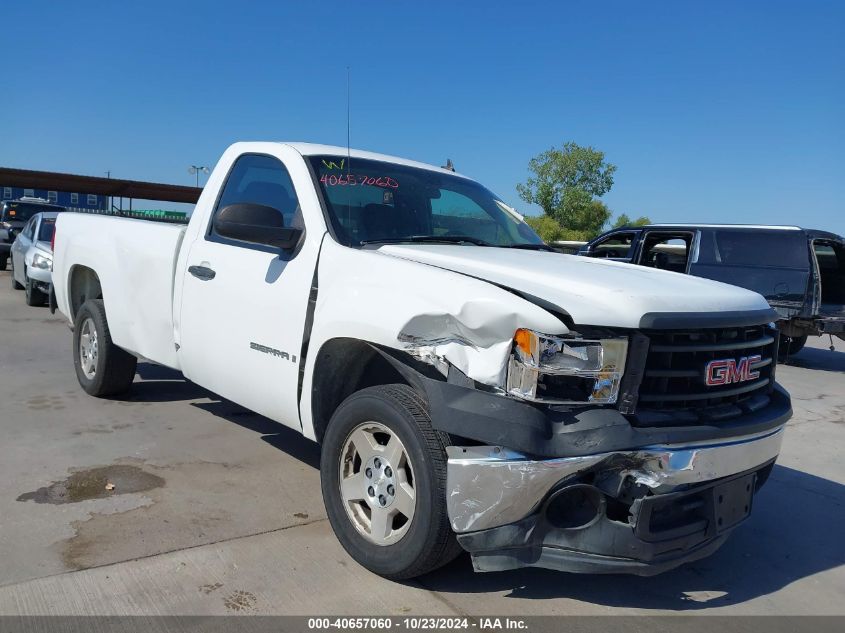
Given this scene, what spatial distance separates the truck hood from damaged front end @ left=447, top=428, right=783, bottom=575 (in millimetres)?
548

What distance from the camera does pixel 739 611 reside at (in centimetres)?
320

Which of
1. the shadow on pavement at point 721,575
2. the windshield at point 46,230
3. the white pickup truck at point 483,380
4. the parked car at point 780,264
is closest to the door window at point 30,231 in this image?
the windshield at point 46,230

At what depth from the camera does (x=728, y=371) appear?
312 centimetres

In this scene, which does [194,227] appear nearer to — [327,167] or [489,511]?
[327,167]

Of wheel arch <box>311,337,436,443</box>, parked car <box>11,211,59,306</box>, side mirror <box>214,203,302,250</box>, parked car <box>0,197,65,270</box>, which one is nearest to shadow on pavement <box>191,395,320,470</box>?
wheel arch <box>311,337,436,443</box>

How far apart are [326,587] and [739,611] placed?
5.96 feet

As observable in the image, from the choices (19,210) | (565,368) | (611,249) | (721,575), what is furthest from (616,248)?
(19,210)

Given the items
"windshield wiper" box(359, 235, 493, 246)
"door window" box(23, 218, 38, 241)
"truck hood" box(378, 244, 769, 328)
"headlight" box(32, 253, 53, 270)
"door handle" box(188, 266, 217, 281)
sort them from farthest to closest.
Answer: "door window" box(23, 218, 38, 241)
"headlight" box(32, 253, 53, 270)
"door handle" box(188, 266, 217, 281)
"windshield wiper" box(359, 235, 493, 246)
"truck hood" box(378, 244, 769, 328)

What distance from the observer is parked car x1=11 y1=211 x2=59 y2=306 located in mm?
11855

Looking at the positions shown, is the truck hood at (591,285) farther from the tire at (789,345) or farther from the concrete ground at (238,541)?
the tire at (789,345)

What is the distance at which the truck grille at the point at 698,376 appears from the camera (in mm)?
2898

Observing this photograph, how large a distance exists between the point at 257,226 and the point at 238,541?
1.57 m

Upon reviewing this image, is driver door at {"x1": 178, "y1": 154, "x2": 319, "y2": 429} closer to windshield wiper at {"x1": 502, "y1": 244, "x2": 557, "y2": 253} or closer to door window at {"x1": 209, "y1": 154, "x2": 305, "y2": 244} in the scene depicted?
door window at {"x1": 209, "y1": 154, "x2": 305, "y2": 244}
